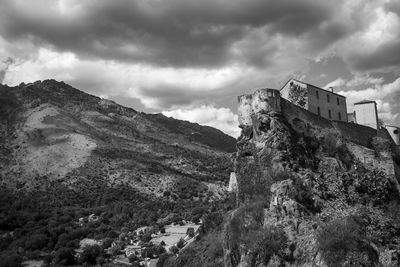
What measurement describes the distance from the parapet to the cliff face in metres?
0.06

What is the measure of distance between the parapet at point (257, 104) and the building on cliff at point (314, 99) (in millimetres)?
3860

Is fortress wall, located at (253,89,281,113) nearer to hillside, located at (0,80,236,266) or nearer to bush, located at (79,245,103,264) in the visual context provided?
bush, located at (79,245,103,264)

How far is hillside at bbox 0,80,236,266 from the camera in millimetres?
69688

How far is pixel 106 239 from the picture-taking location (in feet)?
202

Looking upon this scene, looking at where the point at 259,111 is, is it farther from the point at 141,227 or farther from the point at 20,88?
the point at 20,88

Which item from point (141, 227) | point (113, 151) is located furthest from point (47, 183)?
point (141, 227)

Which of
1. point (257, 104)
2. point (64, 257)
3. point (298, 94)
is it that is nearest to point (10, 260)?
point (64, 257)

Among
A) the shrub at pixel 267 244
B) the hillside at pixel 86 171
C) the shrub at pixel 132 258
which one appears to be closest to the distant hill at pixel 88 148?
the hillside at pixel 86 171

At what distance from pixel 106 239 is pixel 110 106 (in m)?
72.7

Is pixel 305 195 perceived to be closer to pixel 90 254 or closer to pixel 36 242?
pixel 90 254

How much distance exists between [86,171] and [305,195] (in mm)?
65982

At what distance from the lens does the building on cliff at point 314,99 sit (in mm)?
29141

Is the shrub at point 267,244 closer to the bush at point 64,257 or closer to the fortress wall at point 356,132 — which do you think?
the fortress wall at point 356,132

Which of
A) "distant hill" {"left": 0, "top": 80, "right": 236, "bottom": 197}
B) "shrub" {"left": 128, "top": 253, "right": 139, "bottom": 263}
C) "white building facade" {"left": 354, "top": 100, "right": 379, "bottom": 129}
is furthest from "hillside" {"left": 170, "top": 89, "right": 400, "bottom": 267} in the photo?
"distant hill" {"left": 0, "top": 80, "right": 236, "bottom": 197}
